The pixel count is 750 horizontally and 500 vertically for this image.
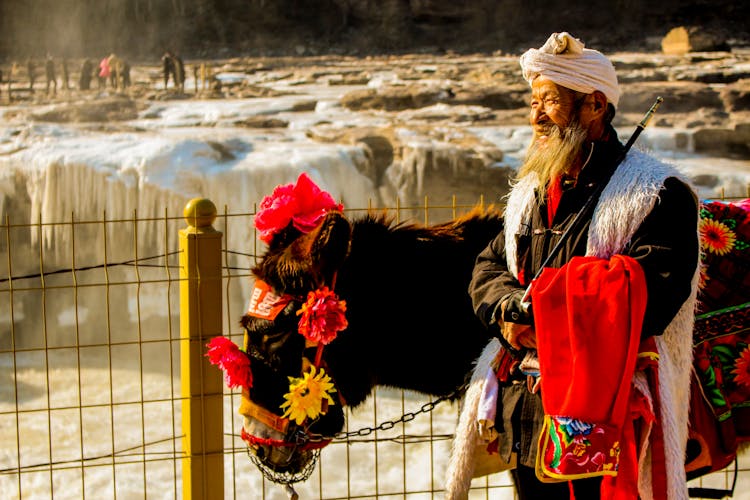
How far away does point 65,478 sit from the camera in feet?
23.0

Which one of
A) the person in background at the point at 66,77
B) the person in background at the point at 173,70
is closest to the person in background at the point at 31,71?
the person in background at the point at 66,77

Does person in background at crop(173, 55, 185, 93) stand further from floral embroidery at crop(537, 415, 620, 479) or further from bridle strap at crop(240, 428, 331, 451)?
floral embroidery at crop(537, 415, 620, 479)

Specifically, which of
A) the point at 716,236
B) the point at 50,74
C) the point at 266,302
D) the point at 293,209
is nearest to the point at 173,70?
the point at 50,74

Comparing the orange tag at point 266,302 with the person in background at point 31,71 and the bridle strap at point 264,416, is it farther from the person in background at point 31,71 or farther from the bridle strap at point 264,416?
the person in background at point 31,71

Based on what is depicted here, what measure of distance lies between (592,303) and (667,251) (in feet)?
0.63

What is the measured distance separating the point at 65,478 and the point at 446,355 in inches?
211

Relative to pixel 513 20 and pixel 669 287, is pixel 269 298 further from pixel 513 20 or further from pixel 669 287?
pixel 513 20

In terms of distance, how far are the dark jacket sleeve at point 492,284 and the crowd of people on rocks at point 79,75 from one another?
9174 mm

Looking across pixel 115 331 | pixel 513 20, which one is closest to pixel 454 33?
pixel 513 20

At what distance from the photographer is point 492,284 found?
6.93ft

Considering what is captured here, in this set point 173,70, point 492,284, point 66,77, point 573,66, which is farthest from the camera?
point 173,70

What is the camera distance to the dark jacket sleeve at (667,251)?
184 centimetres

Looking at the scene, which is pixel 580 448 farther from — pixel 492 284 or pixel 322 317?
pixel 322 317

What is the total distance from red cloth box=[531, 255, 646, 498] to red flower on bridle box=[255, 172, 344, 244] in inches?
34.1
